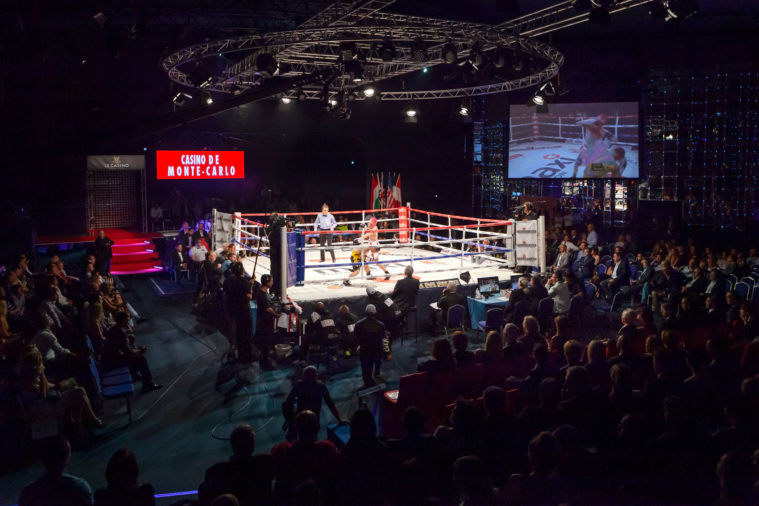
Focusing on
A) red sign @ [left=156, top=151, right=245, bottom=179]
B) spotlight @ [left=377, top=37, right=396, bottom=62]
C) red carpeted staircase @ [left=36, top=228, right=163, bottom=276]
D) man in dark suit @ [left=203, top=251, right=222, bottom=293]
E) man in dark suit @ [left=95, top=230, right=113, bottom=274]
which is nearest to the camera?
spotlight @ [left=377, top=37, right=396, bottom=62]

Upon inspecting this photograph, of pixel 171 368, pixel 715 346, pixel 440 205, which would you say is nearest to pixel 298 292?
pixel 171 368

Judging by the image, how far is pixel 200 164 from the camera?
20.2 meters

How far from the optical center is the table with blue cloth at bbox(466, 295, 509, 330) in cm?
1041

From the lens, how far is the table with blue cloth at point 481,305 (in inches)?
410

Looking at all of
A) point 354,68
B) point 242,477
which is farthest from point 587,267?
point 242,477

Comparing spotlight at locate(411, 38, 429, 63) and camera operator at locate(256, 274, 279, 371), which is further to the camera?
spotlight at locate(411, 38, 429, 63)

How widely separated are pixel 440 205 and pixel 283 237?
12691 mm

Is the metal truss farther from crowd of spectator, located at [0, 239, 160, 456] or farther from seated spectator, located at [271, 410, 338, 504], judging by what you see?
seated spectator, located at [271, 410, 338, 504]

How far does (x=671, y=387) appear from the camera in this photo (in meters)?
5.00

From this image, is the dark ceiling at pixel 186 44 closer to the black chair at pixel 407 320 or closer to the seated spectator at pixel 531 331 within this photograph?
the black chair at pixel 407 320

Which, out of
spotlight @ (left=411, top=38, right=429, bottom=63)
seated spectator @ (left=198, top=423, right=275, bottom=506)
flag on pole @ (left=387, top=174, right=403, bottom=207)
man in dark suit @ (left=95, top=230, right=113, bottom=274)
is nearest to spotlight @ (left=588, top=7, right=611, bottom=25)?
spotlight @ (left=411, top=38, right=429, bottom=63)

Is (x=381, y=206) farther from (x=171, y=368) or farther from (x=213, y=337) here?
(x=171, y=368)

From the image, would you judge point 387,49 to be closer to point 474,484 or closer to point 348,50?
point 348,50

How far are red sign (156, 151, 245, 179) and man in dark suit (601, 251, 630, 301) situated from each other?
42.4 feet
